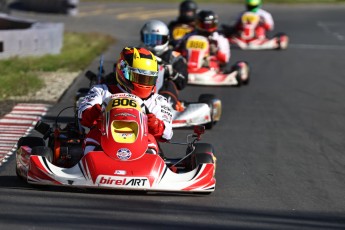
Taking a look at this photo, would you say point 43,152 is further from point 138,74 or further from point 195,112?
point 195,112

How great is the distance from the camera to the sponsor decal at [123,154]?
8.33 meters

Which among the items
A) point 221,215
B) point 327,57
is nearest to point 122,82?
point 221,215

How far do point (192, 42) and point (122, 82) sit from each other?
723 cm

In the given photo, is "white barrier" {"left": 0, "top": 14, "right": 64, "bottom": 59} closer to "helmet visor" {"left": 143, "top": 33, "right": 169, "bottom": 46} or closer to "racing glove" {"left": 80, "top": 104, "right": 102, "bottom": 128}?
"helmet visor" {"left": 143, "top": 33, "right": 169, "bottom": 46}

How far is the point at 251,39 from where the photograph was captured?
71.6 ft

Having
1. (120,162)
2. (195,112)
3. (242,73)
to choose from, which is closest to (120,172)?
(120,162)

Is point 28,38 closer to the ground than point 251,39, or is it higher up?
higher up

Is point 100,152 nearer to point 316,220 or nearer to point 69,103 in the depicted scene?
point 316,220

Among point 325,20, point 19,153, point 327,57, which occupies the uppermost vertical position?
point 19,153

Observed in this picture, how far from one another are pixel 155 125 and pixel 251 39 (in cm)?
1316

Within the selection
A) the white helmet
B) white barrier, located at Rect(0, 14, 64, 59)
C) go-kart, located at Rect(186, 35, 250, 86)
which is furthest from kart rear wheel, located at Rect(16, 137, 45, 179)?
white barrier, located at Rect(0, 14, 64, 59)

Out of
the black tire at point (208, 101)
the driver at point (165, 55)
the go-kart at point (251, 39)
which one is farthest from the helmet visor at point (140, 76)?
the go-kart at point (251, 39)

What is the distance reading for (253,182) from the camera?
30.3ft

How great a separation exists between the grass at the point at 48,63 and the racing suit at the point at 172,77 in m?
2.47
